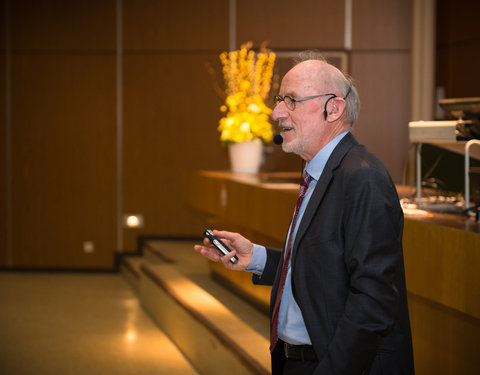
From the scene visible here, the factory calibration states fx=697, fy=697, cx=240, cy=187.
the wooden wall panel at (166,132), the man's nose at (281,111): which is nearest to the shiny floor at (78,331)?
the wooden wall panel at (166,132)

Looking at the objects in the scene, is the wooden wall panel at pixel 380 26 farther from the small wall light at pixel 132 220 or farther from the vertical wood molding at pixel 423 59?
the small wall light at pixel 132 220

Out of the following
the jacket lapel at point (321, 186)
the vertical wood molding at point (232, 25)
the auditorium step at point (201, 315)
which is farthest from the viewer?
the vertical wood molding at point (232, 25)

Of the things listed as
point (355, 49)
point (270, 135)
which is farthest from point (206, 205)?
point (355, 49)

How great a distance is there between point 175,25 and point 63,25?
1.19 m

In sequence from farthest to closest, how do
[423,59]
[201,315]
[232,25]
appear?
[232,25], [423,59], [201,315]

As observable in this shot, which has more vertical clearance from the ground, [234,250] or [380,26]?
[380,26]

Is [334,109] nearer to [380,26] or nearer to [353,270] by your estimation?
[353,270]

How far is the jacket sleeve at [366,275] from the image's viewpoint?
1.50 m

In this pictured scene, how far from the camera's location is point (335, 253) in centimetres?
157

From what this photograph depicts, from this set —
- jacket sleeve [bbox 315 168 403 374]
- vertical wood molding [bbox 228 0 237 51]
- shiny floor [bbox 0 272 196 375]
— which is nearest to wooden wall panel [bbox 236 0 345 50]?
vertical wood molding [bbox 228 0 237 51]

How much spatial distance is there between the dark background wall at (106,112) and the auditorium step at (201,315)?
36.3 inches

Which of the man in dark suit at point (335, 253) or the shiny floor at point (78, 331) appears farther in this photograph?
the shiny floor at point (78, 331)

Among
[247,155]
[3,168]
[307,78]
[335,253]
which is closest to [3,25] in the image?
[3,168]

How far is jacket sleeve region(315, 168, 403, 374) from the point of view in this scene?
Answer: 1502mm
